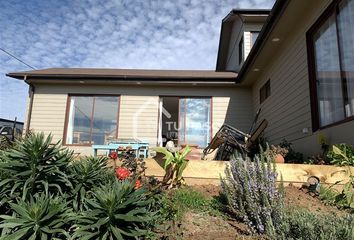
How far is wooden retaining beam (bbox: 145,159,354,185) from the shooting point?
139 inches

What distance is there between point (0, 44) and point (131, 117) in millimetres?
8323

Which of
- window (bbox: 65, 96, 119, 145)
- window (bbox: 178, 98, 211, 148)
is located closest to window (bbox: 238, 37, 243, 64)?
window (bbox: 178, 98, 211, 148)

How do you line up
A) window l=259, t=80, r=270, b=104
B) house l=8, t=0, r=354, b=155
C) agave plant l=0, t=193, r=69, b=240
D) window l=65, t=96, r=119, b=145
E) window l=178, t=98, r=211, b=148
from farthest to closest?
window l=65, t=96, r=119, b=145 < window l=178, t=98, r=211, b=148 < window l=259, t=80, r=270, b=104 < house l=8, t=0, r=354, b=155 < agave plant l=0, t=193, r=69, b=240

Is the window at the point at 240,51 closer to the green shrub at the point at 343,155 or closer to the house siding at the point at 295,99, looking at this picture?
the house siding at the point at 295,99

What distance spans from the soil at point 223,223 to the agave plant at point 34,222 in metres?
0.99

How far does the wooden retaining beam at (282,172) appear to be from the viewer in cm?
354

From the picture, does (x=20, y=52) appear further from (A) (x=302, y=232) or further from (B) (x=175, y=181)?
(A) (x=302, y=232)

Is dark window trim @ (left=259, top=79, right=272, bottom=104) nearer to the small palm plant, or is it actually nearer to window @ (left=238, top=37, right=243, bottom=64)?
window @ (left=238, top=37, right=243, bottom=64)

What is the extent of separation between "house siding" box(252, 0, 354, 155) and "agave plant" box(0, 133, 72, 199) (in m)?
3.62

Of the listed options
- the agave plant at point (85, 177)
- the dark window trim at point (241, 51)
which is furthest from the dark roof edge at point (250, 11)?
the agave plant at point (85, 177)

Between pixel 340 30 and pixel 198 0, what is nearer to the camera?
pixel 340 30

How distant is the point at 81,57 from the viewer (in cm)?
1648

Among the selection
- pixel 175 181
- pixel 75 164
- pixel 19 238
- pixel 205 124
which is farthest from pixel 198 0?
pixel 19 238

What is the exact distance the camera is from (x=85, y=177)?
2541mm
